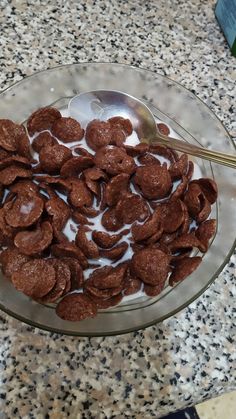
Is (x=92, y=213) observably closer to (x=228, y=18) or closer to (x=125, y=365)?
(x=125, y=365)

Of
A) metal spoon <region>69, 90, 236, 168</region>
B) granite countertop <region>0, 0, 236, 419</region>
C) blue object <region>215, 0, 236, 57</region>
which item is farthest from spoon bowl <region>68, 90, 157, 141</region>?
blue object <region>215, 0, 236, 57</region>

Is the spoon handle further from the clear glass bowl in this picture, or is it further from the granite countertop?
the granite countertop

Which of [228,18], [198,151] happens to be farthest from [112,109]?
[228,18]

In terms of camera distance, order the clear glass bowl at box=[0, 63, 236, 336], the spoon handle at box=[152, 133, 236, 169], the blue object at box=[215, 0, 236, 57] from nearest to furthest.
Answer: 1. the clear glass bowl at box=[0, 63, 236, 336]
2. the spoon handle at box=[152, 133, 236, 169]
3. the blue object at box=[215, 0, 236, 57]

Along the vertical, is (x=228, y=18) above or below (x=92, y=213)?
above

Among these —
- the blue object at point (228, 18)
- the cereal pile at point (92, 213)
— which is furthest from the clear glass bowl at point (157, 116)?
the blue object at point (228, 18)

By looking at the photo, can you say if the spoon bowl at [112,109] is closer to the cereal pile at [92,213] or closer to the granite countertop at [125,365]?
the cereal pile at [92,213]
